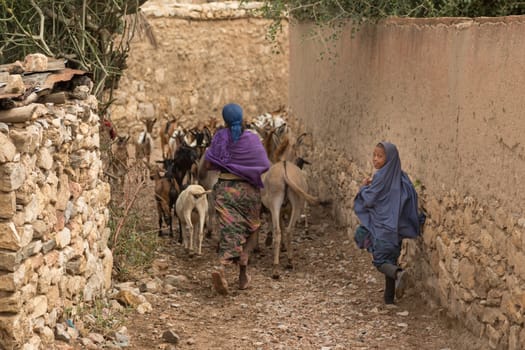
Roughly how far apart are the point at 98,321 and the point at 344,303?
229 centimetres

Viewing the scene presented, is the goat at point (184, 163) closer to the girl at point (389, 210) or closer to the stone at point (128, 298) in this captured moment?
the stone at point (128, 298)

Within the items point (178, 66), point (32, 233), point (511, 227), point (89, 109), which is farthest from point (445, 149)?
point (178, 66)

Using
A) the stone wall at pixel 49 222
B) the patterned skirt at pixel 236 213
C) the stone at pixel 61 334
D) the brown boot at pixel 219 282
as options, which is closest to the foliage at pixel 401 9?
the patterned skirt at pixel 236 213

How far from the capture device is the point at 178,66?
57.2 feet

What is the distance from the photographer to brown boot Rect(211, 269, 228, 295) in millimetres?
7336

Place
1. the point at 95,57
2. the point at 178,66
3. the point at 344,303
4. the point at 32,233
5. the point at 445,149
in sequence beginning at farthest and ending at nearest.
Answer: the point at 178,66, the point at 95,57, the point at 344,303, the point at 445,149, the point at 32,233

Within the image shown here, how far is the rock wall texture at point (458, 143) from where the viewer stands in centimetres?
525

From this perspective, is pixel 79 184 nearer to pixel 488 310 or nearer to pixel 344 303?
pixel 344 303

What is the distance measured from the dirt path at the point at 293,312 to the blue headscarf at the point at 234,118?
57.6 inches

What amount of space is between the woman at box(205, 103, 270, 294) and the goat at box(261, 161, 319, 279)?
592 mm

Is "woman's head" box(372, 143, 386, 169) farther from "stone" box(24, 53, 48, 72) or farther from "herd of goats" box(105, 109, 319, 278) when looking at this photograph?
"stone" box(24, 53, 48, 72)

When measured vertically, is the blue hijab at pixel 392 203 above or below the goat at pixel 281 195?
above

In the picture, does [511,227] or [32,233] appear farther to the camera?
[511,227]

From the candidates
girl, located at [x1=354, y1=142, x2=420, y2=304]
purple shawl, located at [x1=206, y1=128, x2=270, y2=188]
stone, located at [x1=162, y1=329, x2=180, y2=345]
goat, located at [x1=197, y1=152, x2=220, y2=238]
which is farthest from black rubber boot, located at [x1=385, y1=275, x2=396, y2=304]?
goat, located at [x1=197, y1=152, x2=220, y2=238]
